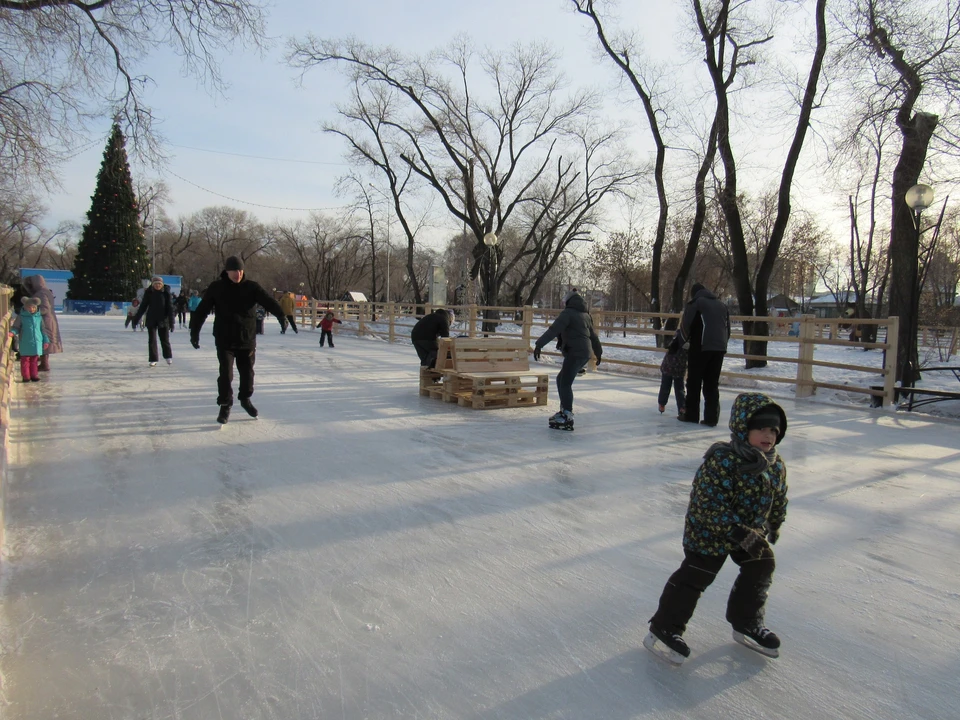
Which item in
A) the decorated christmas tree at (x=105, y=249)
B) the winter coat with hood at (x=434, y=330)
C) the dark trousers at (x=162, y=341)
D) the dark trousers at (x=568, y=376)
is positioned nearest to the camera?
the dark trousers at (x=568, y=376)

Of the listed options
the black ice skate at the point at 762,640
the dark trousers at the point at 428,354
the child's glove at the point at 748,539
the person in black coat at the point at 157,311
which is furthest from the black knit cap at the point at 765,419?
the person in black coat at the point at 157,311

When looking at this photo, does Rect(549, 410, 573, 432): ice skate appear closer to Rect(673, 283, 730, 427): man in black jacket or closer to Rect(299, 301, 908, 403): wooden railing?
Rect(673, 283, 730, 427): man in black jacket

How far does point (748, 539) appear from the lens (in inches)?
93.4

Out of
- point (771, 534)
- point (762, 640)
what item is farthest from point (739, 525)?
point (762, 640)

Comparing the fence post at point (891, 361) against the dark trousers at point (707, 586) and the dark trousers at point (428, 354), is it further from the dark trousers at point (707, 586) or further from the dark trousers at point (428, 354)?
the dark trousers at point (707, 586)

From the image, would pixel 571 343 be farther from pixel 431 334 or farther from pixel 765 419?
pixel 765 419

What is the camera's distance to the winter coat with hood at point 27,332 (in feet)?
27.6

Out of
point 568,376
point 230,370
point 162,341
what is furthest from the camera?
point 162,341

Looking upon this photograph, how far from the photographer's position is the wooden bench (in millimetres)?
8016

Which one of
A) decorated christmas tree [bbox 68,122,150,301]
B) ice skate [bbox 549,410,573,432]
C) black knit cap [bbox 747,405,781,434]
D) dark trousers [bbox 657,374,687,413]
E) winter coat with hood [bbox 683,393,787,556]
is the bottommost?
ice skate [bbox 549,410,573,432]

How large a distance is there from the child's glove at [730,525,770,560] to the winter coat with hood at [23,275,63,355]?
9.53 m

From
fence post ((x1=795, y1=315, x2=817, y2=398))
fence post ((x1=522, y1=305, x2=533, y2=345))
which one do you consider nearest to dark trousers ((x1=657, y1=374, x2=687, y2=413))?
fence post ((x1=795, y1=315, x2=817, y2=398))

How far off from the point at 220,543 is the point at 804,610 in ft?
9.81

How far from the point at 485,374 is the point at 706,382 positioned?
2754mm
